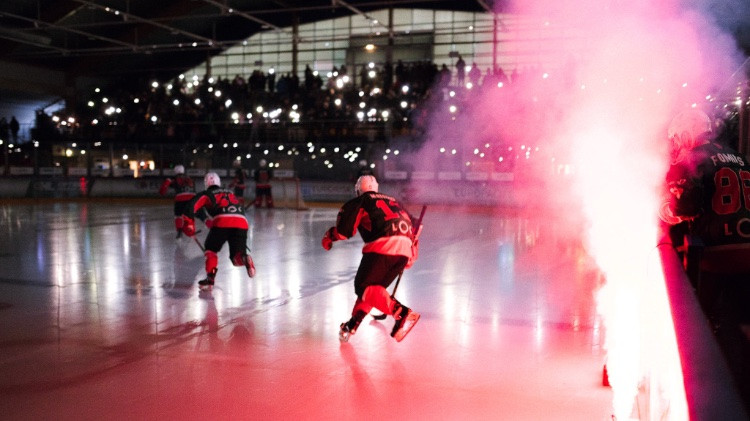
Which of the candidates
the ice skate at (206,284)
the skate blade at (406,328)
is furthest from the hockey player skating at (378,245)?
the ice skate at (206,284)

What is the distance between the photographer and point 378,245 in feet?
17.5

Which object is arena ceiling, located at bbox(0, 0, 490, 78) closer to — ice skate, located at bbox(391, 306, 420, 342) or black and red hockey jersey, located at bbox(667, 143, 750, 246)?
ice skate, located at bbox(391, 306, 420, 342)

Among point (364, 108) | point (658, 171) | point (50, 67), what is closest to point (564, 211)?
point (364, 108)

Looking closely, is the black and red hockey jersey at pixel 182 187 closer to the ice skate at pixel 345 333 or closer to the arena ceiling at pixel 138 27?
the arena ceiling at pixel 138 27

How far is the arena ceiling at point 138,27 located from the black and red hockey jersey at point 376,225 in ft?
44.5

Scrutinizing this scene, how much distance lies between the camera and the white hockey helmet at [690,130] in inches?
144

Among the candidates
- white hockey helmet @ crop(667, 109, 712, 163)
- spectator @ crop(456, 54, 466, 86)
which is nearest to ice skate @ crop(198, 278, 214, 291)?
white hockey helmet @ crop(667, 109, 712, 163)

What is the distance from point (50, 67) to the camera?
34.7 m

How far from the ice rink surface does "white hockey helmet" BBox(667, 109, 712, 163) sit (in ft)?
5.29

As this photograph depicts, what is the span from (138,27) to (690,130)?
3019cm

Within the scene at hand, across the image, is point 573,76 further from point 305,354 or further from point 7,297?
point 7,297

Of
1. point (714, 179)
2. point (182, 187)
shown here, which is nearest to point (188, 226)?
point (182, 187)

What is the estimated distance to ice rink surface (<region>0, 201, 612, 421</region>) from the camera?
13.3 ft

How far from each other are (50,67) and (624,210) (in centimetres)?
3602
